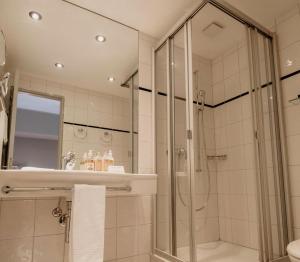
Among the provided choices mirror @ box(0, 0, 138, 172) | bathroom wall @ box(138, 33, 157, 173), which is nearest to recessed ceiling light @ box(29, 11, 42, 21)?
mirror @ box(0, 0, 138, 172)

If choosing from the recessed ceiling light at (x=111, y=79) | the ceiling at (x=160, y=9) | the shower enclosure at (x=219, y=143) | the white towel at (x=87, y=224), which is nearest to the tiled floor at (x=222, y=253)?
the shower enclosure at (x=219, y=143)

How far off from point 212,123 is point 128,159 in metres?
1.02

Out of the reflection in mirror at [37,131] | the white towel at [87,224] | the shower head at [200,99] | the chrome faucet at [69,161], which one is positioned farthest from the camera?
the shower head at [200,99]

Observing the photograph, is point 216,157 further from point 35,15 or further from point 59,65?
point 35,15

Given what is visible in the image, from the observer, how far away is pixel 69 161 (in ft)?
5.30

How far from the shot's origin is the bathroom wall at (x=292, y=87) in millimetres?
1772

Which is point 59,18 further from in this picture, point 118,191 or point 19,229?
point 19,229

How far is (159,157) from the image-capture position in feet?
6.15

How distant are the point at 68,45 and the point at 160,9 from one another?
0.76 m

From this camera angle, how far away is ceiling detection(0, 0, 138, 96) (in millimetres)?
1601

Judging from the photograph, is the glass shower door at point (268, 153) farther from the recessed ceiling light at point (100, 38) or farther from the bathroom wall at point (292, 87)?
the recessed ceiling light at point (100, 38)

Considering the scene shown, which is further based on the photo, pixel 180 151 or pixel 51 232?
pixel 180 151

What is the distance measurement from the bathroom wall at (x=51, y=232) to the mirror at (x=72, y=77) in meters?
0.25

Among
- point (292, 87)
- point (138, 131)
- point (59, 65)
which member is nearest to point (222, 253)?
point (138, 131)
